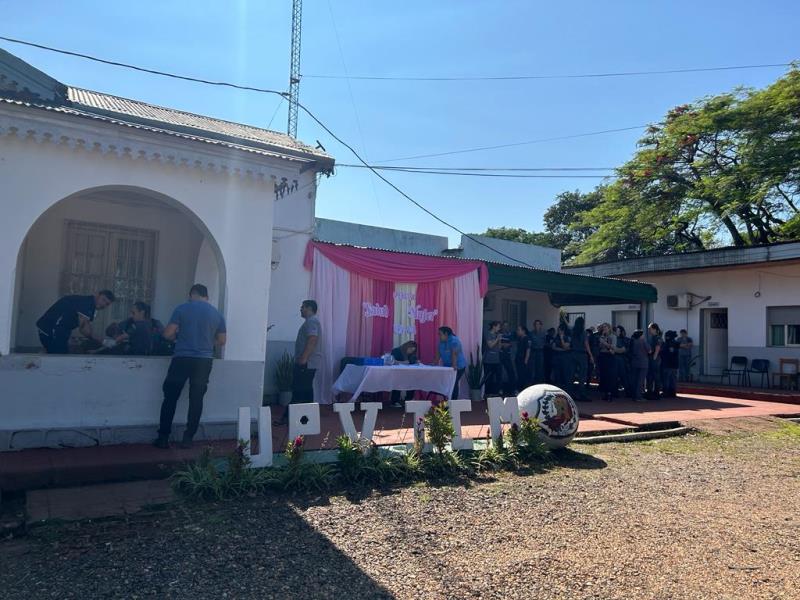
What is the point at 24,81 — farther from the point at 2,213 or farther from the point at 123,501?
the point at 123,501

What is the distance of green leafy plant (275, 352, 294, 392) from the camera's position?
10188 mm

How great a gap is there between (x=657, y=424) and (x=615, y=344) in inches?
143

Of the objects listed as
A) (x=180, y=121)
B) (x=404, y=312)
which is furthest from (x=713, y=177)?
(x=180, y=121)

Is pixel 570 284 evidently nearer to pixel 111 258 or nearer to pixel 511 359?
pixel 511 359

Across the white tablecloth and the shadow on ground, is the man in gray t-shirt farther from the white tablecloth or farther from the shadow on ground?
the shadow on ground

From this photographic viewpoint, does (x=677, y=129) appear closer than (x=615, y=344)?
No

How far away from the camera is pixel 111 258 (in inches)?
355

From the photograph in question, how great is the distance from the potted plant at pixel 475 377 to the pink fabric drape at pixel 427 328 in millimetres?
815

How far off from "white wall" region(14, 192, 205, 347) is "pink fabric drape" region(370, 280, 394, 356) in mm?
3271

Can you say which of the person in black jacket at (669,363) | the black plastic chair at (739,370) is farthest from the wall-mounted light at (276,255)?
the black plastic chair at (739,370)

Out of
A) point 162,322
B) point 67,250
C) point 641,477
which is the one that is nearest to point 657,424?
point 641,477

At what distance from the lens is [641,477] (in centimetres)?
673

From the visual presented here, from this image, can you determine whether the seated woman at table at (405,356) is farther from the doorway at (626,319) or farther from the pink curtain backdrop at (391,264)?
the doorway at (626,319)

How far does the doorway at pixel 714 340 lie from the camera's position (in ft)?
65.3
